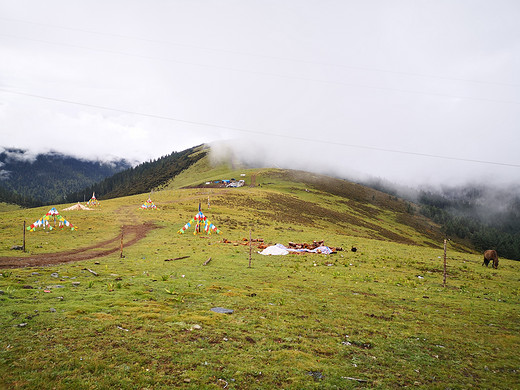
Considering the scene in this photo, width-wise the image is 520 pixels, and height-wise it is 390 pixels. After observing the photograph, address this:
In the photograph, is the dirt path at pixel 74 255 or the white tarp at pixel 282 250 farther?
the white tarp at pixel 282 250

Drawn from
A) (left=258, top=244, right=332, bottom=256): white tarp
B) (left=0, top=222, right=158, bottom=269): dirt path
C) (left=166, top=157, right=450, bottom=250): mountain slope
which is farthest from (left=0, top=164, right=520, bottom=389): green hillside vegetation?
(left=166, top=157, right=450, bottom=250): mountain slope

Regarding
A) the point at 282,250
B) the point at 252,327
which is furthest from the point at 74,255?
the point at 252,327

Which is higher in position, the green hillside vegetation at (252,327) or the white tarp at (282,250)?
the green hillside vegetation at (252,327)

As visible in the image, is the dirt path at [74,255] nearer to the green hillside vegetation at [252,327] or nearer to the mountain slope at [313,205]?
the green hillside vegetation at [252,327]

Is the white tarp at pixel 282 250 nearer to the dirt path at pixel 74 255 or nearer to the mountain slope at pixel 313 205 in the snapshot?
the dirt path at pixel 74 255

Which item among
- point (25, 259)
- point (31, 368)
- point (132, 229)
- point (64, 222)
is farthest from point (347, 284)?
point (64, 222)

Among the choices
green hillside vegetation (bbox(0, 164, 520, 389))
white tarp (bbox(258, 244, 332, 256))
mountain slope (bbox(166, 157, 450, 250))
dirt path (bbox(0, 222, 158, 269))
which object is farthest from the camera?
mountain slope (bbox(166, 157, 450, 250))

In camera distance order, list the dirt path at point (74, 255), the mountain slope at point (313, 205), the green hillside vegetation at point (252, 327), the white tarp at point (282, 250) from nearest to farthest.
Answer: the green hillside vegetation at point (252, 327) → the dirt path at point (74, 255) → the white tarp at point (282, 250) → the mountain slope at point (313, 205)

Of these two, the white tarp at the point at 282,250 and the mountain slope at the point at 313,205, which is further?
the mountain slope at the point at 313,205

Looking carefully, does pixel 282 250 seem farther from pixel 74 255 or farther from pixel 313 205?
pixel 313 205

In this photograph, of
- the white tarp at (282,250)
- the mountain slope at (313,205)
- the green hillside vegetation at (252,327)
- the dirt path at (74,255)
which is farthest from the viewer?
the mountain slope at (313,205)

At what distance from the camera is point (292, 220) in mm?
66062

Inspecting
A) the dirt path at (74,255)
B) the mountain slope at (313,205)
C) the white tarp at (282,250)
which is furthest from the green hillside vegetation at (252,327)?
the mountain slope at (313,205)

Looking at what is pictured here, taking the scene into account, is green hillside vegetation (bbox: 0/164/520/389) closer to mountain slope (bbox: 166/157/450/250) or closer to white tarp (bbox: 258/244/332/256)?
white tarp (bbox: 258/244/332/256)
